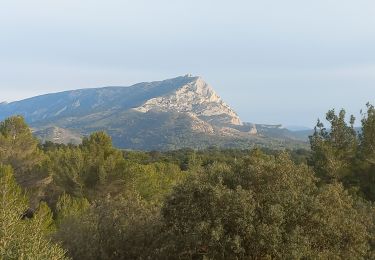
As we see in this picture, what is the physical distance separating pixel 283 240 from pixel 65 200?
69.0 feet

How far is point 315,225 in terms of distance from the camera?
1855cm

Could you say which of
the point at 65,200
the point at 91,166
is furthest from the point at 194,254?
the point at 91,166

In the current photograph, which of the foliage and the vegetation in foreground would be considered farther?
the vegetation in foreground

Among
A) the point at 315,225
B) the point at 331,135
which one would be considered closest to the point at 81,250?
the point at 315,225

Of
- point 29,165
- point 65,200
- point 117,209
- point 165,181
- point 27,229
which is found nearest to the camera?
point 27,229

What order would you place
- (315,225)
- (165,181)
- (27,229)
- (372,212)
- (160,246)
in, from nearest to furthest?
(27,229)
(315,225)
(160,246)
(372,212)
(165,181)

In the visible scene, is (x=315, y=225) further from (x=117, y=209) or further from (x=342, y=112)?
(x=342, y=112)

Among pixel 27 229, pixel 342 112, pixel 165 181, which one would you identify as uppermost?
pixel 342 112

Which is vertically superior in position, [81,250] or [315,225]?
[315,225]

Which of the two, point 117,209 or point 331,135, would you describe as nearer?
point 117,209

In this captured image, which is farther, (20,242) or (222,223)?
(222,223)

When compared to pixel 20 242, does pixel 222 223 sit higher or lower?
lower

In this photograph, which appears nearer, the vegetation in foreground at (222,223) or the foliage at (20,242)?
the foliage at (20,242)

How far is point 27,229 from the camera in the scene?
54.4 feet
